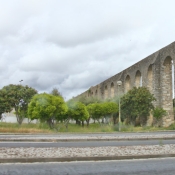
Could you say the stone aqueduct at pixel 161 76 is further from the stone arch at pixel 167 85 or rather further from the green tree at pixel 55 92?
the green tree at pixel 55 92

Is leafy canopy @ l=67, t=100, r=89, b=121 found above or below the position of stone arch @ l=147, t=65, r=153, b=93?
below

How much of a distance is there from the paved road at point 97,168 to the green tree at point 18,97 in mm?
32270

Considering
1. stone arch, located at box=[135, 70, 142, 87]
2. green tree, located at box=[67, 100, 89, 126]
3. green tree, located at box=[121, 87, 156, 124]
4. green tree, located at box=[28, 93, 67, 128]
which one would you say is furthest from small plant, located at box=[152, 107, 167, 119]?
green tree, located at box=[28, 93, 67, 128]

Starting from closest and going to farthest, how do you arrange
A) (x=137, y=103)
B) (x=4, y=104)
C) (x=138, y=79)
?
(x=137, y=103), (x=4, y=104), (x=138, y=79)

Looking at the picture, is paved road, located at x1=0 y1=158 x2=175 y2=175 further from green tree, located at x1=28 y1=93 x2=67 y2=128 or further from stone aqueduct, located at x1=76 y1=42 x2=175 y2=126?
stone aqueduct, located at x1=76 y1=42 x2=175 y2=126

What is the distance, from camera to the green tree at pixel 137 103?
32344 millimetres

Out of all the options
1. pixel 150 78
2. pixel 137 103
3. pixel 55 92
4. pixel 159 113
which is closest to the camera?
pixel 159 113

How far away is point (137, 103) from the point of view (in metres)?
32.7

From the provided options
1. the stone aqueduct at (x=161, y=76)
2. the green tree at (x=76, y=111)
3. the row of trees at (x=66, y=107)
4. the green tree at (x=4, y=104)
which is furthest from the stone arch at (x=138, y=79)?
the green tree at (x=4, y=104)

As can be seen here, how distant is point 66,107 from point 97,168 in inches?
864

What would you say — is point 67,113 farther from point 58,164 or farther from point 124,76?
point 58,164

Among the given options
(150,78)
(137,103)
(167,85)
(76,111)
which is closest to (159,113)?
(137,103)

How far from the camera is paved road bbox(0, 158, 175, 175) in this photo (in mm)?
6727

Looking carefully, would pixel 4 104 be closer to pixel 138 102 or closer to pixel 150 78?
pixel 138 102
